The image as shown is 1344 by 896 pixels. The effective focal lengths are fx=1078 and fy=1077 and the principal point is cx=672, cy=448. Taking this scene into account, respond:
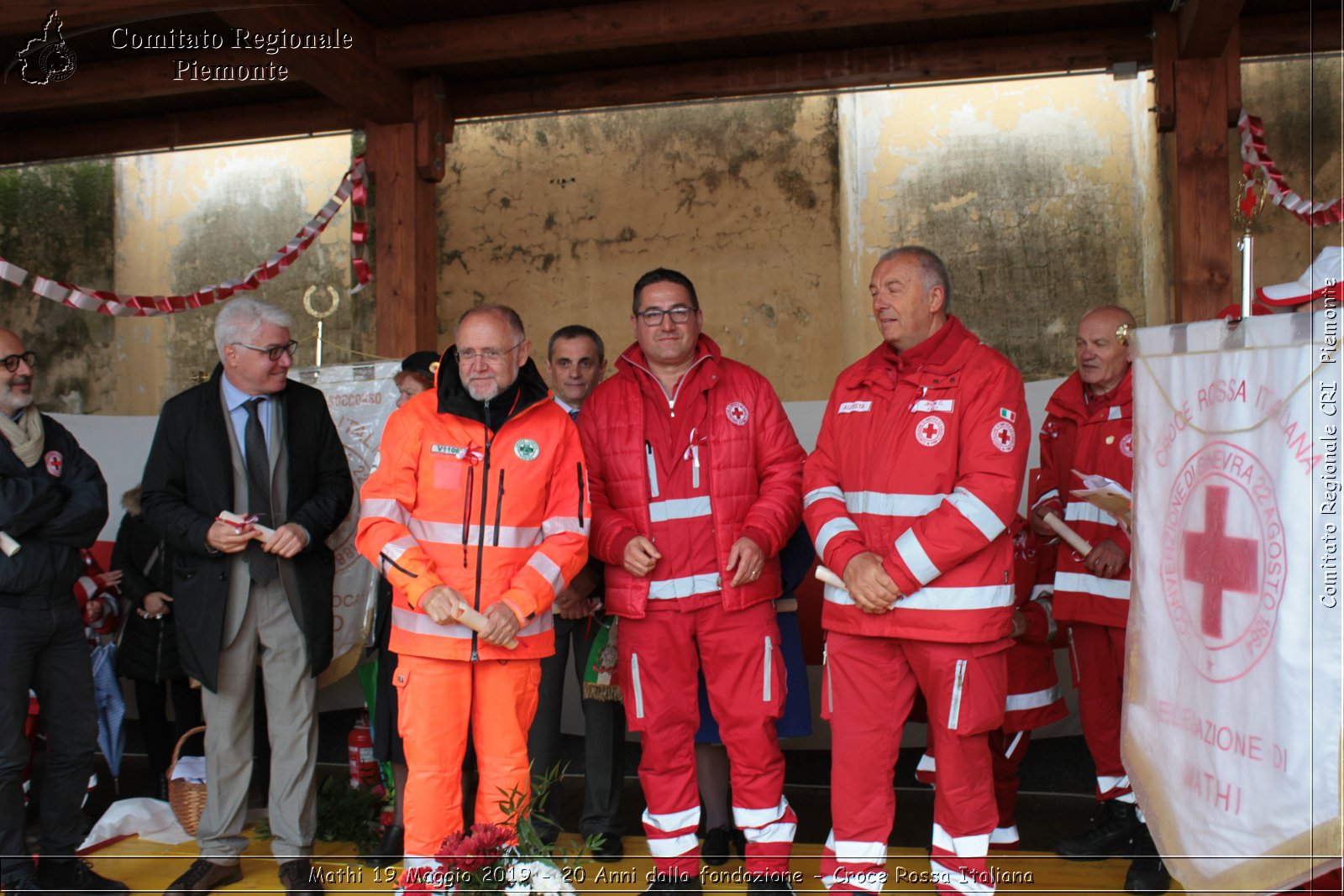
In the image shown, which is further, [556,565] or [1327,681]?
[556,565]

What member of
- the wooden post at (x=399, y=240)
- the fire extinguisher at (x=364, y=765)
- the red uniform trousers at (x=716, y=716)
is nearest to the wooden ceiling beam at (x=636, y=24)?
the wooden post at (x=399, y=240)

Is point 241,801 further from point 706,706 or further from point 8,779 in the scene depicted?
point 706,706

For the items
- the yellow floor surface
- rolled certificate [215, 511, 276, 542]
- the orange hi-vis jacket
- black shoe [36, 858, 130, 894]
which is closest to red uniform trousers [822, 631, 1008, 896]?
the yellow floor surface

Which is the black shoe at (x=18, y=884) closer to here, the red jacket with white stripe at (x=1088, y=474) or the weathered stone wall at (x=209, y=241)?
the red jacket with white stripe at (x=1088, y=474)

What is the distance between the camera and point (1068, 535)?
3.62 meters

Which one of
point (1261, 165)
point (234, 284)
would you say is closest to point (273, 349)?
point (234, 284)

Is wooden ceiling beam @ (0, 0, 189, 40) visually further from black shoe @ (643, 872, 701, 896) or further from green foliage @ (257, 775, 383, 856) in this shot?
black shoe @ (643, 872, 701, 896)

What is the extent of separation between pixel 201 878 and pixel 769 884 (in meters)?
1.85

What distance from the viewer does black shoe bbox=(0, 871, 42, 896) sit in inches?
134

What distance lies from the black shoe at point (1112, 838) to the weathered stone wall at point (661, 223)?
3797 mm

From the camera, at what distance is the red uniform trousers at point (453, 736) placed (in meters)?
3.07

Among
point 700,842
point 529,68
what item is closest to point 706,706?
point 700,842

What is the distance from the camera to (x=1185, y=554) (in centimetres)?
258

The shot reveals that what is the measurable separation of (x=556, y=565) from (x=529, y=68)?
411 centimetres
